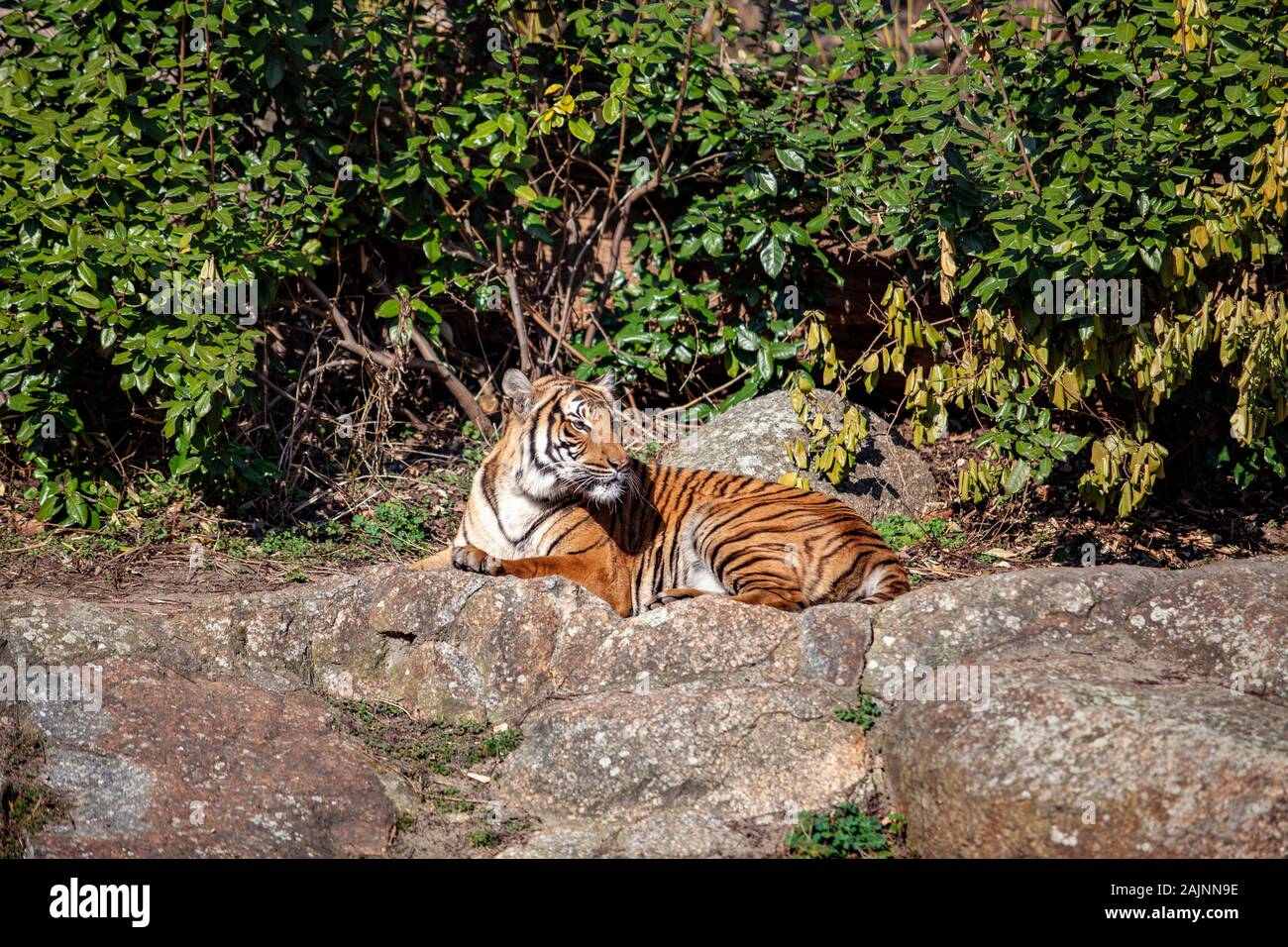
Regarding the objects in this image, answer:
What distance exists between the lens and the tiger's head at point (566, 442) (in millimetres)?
5781

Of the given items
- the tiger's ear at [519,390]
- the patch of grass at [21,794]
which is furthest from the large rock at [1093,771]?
the patch of grass at [21,794]

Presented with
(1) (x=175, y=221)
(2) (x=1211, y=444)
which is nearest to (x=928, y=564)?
(2) (x=1211, y=444)

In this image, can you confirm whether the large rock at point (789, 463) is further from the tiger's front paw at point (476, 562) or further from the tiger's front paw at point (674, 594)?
the tiger's front paw at point (476, 562)

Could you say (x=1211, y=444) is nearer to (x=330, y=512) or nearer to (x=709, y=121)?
(x=709, y=121)

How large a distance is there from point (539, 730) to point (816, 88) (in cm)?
468

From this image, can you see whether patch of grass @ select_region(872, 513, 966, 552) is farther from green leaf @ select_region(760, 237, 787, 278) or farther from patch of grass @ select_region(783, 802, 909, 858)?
→ patch of grass @ select_region(783, 802, 909, 858)

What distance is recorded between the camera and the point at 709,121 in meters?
7.65

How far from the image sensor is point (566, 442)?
588 cm

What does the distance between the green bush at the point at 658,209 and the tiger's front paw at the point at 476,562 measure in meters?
1.68

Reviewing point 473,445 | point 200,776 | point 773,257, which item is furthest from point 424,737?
point 773,257

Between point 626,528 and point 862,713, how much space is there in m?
1.97

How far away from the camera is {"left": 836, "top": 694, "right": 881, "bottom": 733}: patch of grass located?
446cm

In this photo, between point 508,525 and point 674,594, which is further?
point 508,525

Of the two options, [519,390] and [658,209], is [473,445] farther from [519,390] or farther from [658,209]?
[519,390]
